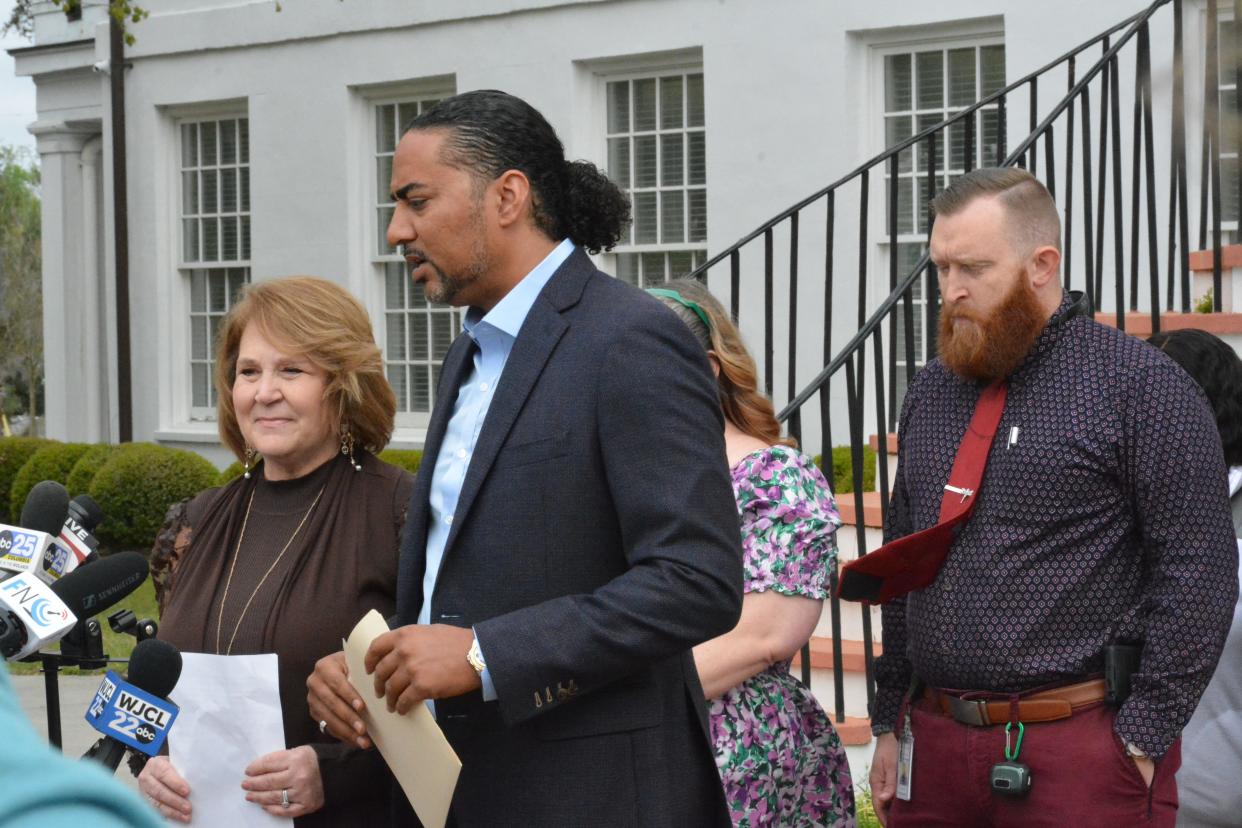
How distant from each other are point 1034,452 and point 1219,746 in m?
0.88

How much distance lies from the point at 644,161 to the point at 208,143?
449cm

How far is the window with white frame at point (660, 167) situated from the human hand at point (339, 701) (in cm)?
810

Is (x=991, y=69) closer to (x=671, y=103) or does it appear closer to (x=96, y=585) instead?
(x=671, y=103)

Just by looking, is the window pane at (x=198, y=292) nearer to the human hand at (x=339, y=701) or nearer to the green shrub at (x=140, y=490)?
the green shrub at (x=140, y=490)

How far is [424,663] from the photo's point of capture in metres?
2.12

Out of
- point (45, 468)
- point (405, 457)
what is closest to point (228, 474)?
point (405, 457)

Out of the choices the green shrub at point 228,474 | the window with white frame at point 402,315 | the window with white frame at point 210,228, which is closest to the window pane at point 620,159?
the window with white frame at point 402,315

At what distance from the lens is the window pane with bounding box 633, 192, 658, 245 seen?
10.7m

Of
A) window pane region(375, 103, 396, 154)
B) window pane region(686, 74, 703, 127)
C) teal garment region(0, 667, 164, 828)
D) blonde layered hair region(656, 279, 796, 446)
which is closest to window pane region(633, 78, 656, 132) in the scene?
window pane region(686, 74, 703, 127)

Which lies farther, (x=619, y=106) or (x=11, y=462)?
(x=11, y=462)

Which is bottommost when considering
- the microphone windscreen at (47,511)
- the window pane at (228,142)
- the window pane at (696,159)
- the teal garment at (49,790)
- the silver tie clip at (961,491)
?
the silver tie clip at (961,491)

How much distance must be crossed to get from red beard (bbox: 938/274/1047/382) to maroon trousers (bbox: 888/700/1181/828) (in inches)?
27.6

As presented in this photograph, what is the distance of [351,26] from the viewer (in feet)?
38.8

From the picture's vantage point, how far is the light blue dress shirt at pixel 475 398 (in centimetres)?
239
